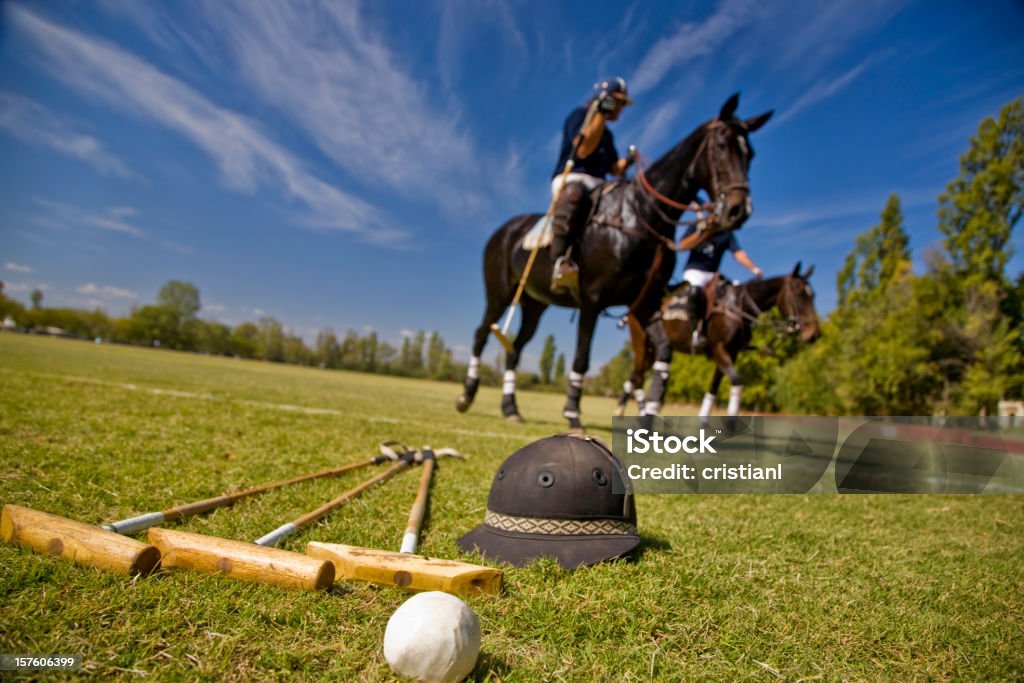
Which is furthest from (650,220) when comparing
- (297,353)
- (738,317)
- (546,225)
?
(297,353)

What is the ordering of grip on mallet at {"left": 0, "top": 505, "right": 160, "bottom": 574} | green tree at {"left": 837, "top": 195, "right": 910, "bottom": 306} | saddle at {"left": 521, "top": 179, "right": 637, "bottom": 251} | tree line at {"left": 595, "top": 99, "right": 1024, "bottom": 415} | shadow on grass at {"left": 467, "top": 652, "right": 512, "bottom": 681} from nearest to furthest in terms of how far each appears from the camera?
1. shadow on grass at {"left": 467, "top": 652, "right": 512, "bottom": 681}
2. grip on mallet at {"left": 0, "top": 505, "right": 160, "bottom": 574}
3. saddle at {"left": 521, "top": 179, "right": 637, "bottom": 251}
4. tree line at {"left": 595, "top": 99, "right": 1024, "bottom": 415}
5. green tree at {"left": 837, "top": 195, "right": 910, "bottom": 306}

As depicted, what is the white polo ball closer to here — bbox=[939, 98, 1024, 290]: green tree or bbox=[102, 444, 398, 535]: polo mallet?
bbox=[102, 444, 398, 535]: polo mallet

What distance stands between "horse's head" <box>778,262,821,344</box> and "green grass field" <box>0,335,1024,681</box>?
5500mm

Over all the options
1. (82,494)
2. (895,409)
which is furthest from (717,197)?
(895,409)

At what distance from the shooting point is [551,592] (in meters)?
2.22

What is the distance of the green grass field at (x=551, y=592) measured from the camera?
5.50ft

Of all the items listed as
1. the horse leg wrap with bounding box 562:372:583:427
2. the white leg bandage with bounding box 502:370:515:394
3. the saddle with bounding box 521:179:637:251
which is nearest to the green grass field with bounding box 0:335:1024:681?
the horse leg wrap with bounding box 562:372:583:427

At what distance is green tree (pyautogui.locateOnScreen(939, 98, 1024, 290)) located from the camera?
22.0 metres

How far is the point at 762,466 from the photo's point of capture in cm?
365

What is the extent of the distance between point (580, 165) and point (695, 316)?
3918mm

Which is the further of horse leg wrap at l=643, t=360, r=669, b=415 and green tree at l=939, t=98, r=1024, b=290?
green tree at l=939, t=98, r=1024, b=290

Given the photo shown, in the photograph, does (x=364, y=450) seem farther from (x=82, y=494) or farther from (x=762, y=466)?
(x=762, y=466)

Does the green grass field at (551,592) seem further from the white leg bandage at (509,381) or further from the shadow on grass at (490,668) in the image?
the white leg bandage at (509,381)

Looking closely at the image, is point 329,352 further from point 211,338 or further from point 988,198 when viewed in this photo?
point 988,198
